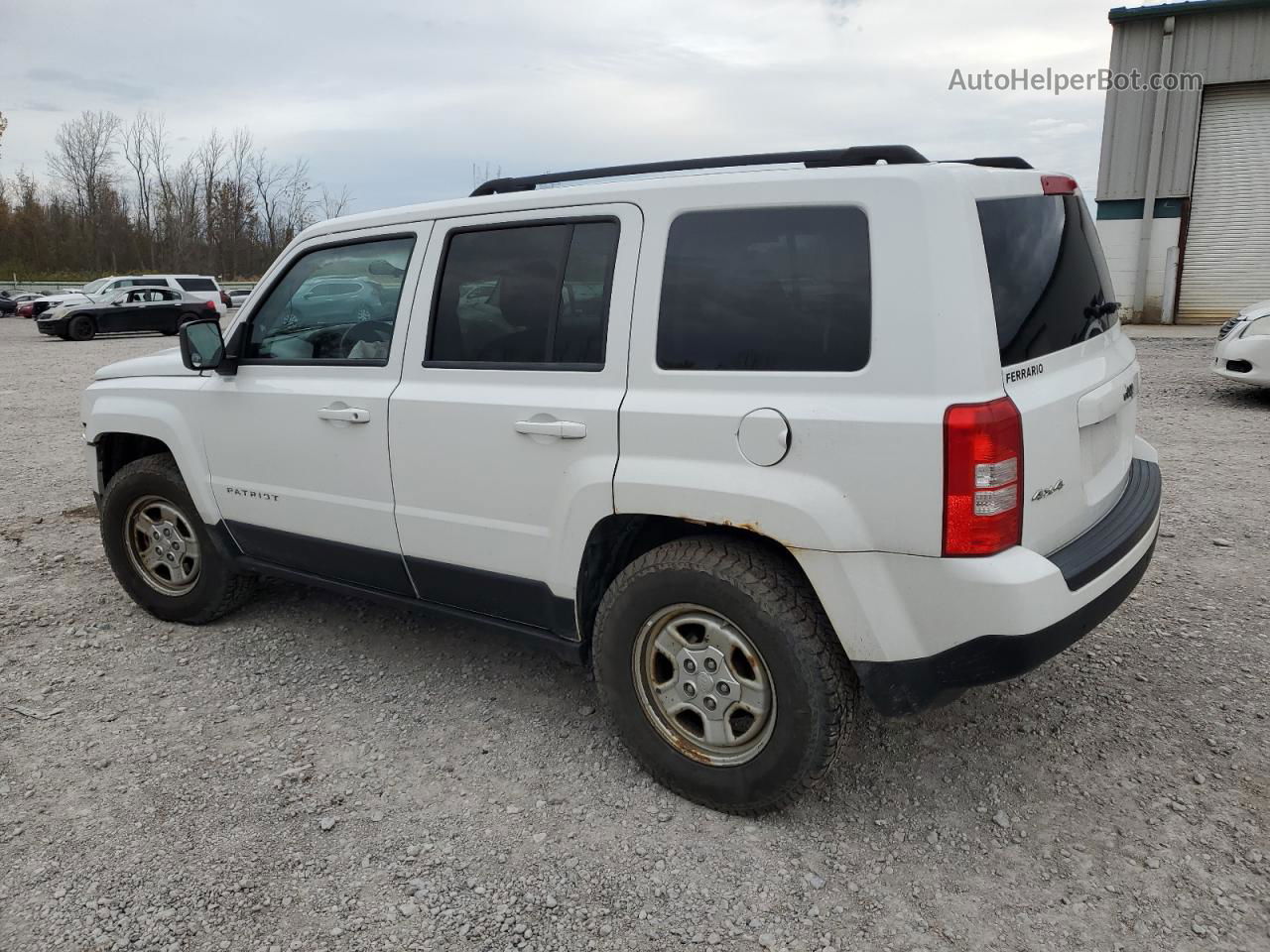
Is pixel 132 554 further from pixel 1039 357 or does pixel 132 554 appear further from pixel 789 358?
pixel 1039 357

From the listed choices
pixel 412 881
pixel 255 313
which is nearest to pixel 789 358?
pixel 412 881

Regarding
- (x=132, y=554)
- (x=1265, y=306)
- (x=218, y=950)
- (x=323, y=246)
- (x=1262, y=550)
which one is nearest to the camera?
(x=218, y=950)

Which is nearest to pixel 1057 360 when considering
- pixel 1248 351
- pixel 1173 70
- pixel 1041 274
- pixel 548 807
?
pixel 1041 274

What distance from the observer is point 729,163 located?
3033 mm

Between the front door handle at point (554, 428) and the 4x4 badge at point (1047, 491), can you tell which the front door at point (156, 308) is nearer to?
the front door handle at point (554, 428)

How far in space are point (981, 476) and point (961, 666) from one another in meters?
0.54

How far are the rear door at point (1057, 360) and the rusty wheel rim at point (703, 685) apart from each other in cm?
89

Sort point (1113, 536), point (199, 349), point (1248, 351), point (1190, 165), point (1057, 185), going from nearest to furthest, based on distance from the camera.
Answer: point (1113, 536) → point (1057, 185) → point (199, 349) → point (1248, 351) → point (1190, 165)

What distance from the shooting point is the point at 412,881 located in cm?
271

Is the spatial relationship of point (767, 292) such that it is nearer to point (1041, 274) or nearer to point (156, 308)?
point (1041, 274)

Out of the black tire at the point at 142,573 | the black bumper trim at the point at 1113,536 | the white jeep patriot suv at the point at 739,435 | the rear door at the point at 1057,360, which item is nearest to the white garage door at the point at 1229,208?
the white jeep patriot suv at the point at 739,435

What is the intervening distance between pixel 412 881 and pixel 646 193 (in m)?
2.17

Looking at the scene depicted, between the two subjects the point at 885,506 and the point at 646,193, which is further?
the point at 646,193

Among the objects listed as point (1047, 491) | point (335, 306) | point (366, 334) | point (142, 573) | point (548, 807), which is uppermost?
point (335, 306)
